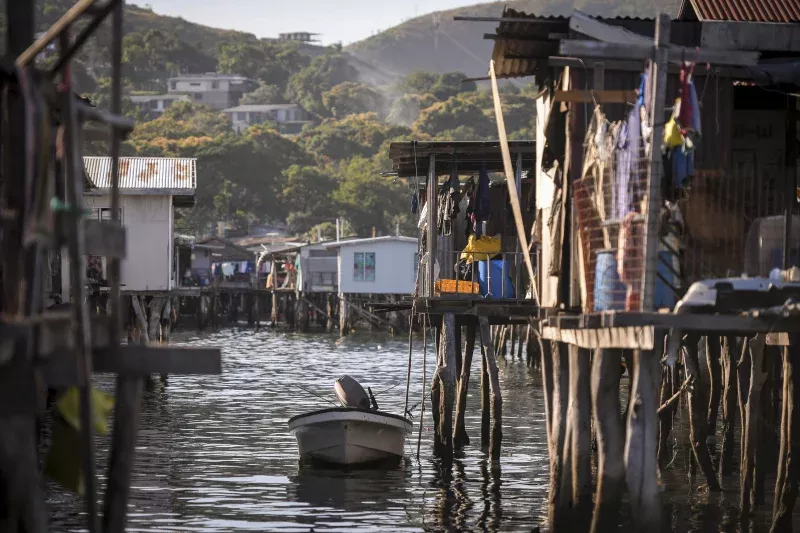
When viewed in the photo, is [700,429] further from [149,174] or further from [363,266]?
[363,266]

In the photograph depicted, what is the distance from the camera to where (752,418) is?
1684cm

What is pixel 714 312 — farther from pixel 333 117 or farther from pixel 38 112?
pixel 333 117

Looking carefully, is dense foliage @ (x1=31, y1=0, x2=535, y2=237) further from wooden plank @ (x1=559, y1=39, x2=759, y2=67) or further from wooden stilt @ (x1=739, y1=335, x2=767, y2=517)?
wooden plank @ (x1=559, y1=39, x2=759, y2=67)

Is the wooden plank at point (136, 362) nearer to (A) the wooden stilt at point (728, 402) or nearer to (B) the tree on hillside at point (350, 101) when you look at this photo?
(A) the wooden stilt at point (728, 402)

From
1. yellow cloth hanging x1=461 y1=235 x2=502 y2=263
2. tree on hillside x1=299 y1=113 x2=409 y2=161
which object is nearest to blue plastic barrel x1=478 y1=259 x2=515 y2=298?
yellow cloth hanging x1=461 y1=235 x2=502 y2=263

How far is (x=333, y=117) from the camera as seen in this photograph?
17975cm

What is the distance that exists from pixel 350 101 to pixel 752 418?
6575 inches

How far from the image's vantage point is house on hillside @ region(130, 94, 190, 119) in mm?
157375

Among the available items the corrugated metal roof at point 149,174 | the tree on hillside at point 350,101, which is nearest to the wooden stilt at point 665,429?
the corrugated metal roof at point 149,174

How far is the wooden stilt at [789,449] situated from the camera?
1546cm

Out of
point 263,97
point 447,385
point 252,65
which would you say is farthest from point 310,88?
point 447,385

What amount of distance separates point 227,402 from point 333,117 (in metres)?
148

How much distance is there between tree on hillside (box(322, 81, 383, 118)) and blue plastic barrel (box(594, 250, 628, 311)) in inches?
6519

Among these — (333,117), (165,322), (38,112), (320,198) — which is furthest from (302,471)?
(333,117)
